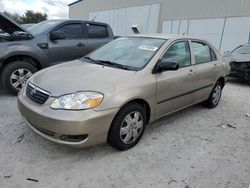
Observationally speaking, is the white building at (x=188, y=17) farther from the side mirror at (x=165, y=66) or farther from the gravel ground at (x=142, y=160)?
the side mirror at (x=165, y=66)

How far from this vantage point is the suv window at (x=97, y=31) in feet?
20.4

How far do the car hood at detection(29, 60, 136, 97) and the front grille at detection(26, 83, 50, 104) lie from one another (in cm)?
5

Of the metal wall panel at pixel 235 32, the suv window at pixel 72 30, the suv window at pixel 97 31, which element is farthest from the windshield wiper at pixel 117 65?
the metal wall panel at pixel 235 32

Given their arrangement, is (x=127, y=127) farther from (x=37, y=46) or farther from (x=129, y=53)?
(x=37, y=46)

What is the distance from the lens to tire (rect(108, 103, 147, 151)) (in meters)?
2.88

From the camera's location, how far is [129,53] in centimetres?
364

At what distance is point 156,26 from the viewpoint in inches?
734

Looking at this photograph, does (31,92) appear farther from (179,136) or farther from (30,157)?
(179,136)

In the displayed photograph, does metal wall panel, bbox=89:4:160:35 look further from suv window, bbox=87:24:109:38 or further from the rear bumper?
suv window, bbox=87:24:109:38

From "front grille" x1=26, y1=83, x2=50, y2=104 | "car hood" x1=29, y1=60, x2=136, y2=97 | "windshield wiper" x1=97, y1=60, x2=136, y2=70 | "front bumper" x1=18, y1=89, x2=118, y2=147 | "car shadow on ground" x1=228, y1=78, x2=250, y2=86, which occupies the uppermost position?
"windshield wiper" x1=97, y1=60, x2=136, y2=70

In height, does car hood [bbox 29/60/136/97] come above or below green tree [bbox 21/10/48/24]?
below

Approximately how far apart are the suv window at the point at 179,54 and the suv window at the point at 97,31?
2.96 metres

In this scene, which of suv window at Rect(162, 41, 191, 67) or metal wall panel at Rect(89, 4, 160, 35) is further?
metal wall panel at Rect(89, 4, 160, 35)

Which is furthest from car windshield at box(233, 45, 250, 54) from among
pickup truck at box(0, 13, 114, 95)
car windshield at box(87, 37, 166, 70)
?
car windshield at box(87, 37, 166, 70)
